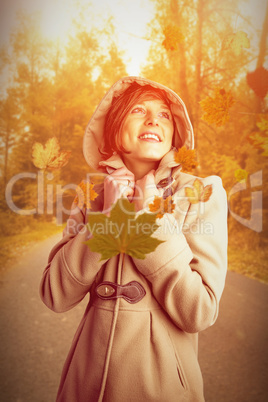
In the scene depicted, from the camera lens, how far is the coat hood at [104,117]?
804 mm

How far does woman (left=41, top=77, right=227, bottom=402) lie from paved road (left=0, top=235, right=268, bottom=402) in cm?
67

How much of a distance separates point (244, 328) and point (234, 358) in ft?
0.47

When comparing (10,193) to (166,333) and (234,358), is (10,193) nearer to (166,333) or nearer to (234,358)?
(166,333)

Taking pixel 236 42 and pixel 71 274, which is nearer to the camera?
pixel 71 274

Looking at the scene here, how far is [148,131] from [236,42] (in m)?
0.60

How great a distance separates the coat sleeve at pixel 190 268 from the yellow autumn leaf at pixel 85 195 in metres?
0.28

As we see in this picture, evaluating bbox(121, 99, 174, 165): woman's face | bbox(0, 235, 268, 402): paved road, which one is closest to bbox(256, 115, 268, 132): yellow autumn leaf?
bbox(121, 99, 174, 165): woman's face

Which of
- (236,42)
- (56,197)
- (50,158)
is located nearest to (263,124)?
(236,42)

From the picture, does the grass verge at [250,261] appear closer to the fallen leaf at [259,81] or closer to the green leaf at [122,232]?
the fallen leaf at [259,81]

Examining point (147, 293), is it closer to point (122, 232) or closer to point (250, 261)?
point (122, 232)

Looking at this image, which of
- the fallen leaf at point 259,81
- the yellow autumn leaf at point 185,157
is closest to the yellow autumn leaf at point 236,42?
the fallen leaf at point 259,81

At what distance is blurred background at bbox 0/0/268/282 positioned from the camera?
3.61ft

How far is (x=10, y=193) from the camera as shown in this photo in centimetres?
137

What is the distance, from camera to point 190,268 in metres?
0.62
